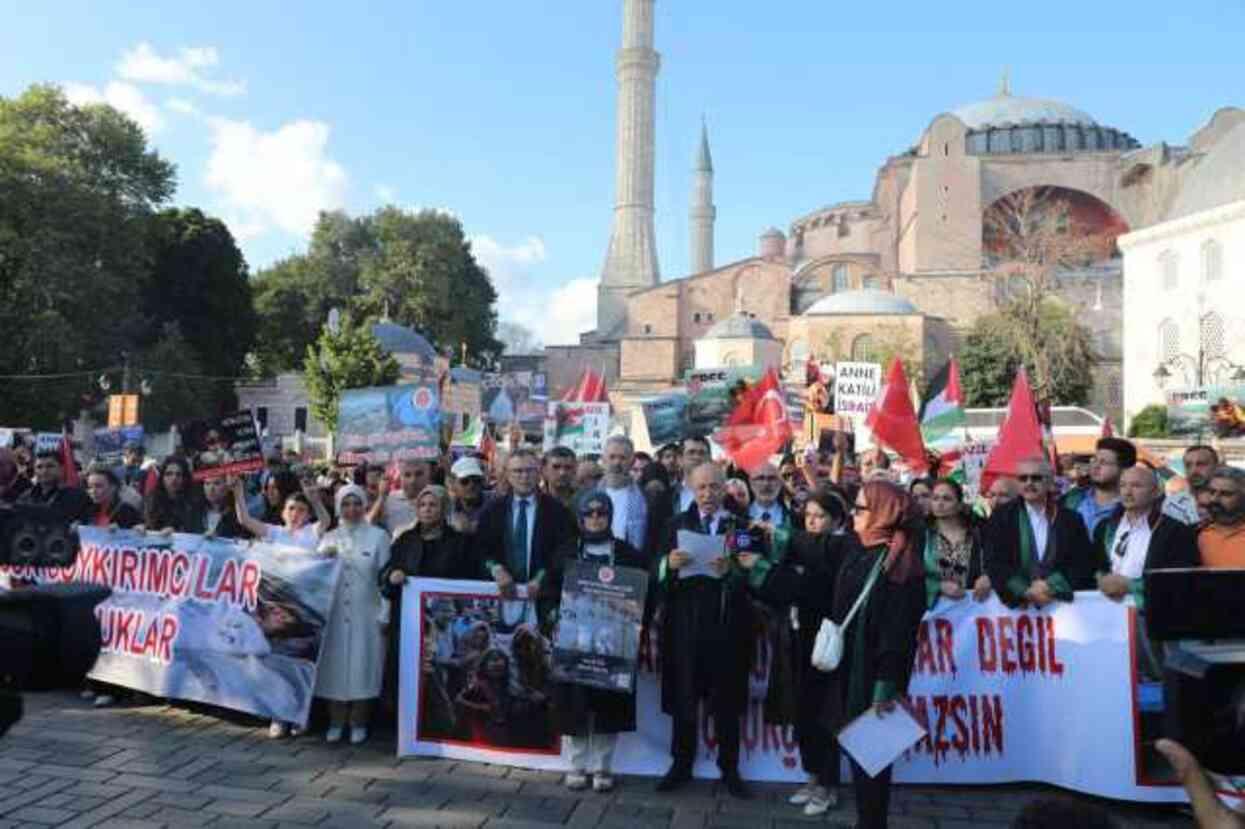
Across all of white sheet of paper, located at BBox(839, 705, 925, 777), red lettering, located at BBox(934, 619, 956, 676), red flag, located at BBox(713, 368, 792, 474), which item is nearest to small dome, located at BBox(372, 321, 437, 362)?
red flag, located at BBox(713, 368, 792, 474)

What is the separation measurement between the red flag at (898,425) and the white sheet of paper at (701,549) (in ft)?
17.3

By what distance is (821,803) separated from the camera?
17.4 ft

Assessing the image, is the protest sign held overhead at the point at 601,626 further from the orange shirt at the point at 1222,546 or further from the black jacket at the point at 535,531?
the orange shirt at the point at 1222,546

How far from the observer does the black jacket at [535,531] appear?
6055 millimetres

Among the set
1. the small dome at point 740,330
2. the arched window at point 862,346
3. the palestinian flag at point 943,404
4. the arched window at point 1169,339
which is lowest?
the palestinian flag at point 943,404

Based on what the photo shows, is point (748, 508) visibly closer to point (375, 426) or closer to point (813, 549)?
point (813, 549)

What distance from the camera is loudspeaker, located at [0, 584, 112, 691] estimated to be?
1.94 m

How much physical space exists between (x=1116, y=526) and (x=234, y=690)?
5538 mm

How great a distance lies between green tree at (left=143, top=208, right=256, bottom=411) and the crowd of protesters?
47346 millimetres

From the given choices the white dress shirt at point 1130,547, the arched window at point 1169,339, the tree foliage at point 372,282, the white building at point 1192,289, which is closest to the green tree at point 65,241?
the tree foliage at point 372,282

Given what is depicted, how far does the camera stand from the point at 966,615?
5746mm

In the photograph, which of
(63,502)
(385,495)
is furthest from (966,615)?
(63,502)

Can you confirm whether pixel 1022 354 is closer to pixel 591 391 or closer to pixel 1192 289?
pixel 1192 289

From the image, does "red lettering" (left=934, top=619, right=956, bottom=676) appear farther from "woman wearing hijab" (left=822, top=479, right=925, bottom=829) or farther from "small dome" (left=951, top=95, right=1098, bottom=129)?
"small dome" (left=951, top=95, right=1098, bottom=129)
